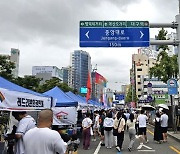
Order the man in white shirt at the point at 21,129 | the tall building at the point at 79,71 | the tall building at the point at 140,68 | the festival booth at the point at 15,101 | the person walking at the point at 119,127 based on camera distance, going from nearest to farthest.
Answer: the man in white shirt at the point at 21,129, the festival booth at the point at 15,101, the person walking at the point at 119,127, the tall building at the point at 79,71, the tall building at the point at 140,68

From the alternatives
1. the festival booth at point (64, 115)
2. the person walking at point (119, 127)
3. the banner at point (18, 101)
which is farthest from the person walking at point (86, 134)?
the banner at point (18, 101)

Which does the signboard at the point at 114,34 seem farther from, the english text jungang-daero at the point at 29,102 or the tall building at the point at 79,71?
the tall building at the point at 79,71

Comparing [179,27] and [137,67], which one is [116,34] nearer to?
[179,27]

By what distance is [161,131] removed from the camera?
634 inches

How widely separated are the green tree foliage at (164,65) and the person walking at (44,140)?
73.8 ft

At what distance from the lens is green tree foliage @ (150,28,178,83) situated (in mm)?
25469

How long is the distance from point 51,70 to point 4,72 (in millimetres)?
80979

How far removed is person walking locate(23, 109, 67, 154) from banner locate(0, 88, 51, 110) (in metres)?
3.06

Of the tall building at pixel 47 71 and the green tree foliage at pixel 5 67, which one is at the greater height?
the tall building at pixel 47 71

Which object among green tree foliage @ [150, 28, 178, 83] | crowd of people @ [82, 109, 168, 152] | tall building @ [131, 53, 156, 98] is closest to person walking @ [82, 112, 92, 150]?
crowd of people @ [82, 109, 168, 152]

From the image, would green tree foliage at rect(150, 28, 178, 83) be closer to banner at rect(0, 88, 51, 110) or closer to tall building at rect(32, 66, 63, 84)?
banner at rect(0, 88, 51, 110)

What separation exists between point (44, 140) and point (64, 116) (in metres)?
9.94

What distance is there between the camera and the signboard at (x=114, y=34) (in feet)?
43.6

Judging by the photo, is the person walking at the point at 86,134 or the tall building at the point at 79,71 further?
the tall building at the point at 79,71
